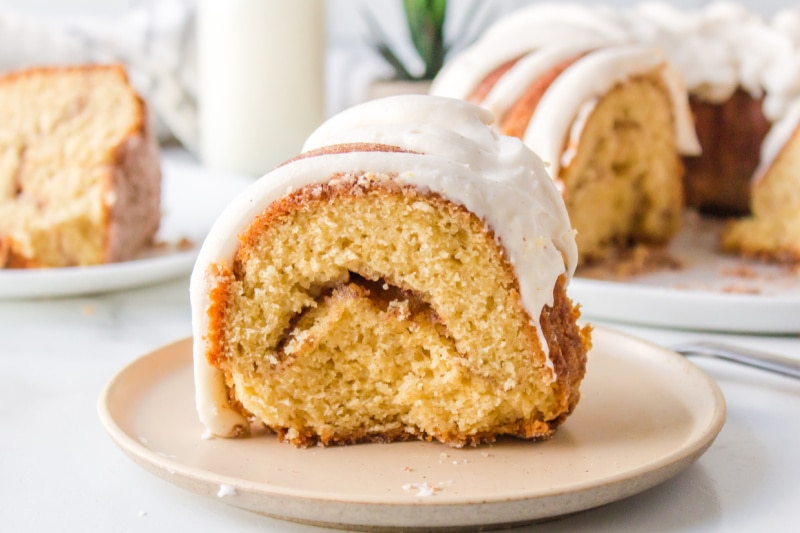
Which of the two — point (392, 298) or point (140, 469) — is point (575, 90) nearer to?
point (392, 298)

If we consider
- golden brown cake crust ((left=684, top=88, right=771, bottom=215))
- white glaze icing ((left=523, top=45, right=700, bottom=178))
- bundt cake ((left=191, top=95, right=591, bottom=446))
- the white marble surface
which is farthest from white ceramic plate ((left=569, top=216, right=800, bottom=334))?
golden brown cake crust ((left=684, top=88, right=771, bottom=215))

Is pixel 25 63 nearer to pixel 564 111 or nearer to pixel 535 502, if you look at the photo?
pixel 564 111

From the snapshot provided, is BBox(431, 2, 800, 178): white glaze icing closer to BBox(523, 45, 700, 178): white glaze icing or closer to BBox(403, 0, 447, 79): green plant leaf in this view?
BBox(523, 45, 700, 178): white glaze icing

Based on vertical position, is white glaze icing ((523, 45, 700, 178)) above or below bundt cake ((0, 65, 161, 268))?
above

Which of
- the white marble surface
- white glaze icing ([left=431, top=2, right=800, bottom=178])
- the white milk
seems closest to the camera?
the white marble surface

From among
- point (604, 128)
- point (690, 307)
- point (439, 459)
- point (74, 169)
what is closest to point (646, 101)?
point (604, 128)

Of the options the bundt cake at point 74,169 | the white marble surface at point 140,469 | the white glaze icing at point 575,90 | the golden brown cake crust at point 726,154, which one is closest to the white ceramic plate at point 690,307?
the white marble surface at point 140,469

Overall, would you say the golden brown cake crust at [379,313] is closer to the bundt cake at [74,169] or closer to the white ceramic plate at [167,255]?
the white ceramic plate at [167,255]
